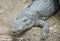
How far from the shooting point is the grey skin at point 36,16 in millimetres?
2606

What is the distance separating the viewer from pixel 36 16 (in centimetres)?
289

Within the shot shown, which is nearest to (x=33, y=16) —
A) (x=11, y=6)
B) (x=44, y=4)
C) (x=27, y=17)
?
(x=27, y=17)

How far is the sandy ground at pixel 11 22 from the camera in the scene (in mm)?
2522

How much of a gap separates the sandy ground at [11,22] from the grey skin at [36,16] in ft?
0.24

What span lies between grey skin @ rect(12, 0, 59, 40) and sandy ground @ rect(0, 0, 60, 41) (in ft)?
0.24

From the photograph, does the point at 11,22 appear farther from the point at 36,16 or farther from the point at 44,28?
the point at 44,28

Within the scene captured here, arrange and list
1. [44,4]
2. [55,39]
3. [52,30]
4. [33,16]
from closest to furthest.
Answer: [55,39] < [52,30] < [33,16] < [44,4]

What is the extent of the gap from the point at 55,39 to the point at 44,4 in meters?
0.76

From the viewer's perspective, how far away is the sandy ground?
2522 millimetres

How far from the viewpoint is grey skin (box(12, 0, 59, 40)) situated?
8.55 feet

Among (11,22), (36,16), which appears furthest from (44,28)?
(11,22)

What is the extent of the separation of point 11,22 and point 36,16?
1.26 ft

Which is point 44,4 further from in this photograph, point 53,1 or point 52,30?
point 52,30

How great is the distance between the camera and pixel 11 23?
2.80 metres
